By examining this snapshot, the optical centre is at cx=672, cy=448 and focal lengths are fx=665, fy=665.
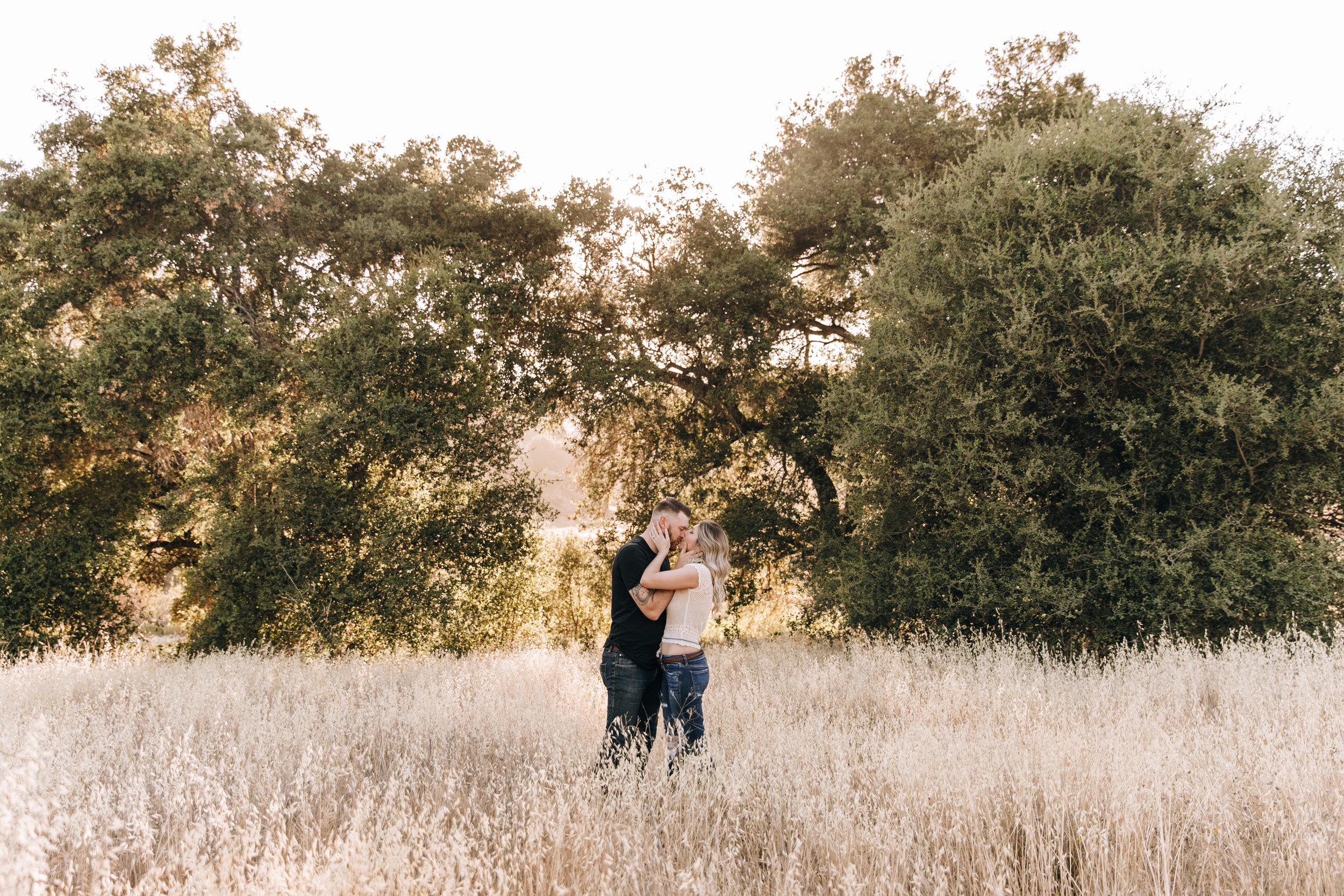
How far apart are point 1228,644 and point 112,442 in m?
18.9

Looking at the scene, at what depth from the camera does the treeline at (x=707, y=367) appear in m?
9.33

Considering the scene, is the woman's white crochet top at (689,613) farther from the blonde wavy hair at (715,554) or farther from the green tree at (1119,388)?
the green tree at (1119,388)

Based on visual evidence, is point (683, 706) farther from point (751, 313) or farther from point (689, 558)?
point (751, 313)

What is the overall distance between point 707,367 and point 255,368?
8.79m

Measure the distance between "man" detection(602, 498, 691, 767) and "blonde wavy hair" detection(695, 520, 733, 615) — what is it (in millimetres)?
274

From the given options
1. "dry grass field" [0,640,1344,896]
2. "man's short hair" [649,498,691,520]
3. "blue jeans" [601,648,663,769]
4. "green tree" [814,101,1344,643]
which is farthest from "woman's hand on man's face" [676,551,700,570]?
"green tree" [814,101,1344,643]

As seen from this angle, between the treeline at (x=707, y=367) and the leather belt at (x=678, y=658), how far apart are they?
6676mm

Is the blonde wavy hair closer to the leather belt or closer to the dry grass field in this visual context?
the leather belt

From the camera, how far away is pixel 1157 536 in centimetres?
945

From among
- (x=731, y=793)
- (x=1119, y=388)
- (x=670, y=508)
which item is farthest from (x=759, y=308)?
(x=731, y=793)

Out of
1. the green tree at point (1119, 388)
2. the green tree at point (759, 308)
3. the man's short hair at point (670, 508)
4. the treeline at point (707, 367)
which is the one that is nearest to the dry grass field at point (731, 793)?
the man's short hair at point (670, 508)

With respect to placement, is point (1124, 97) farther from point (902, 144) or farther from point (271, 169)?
point (271, 169)

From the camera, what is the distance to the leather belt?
454 cm

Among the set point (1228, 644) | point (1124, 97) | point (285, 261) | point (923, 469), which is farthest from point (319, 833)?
point (1124, 97)
